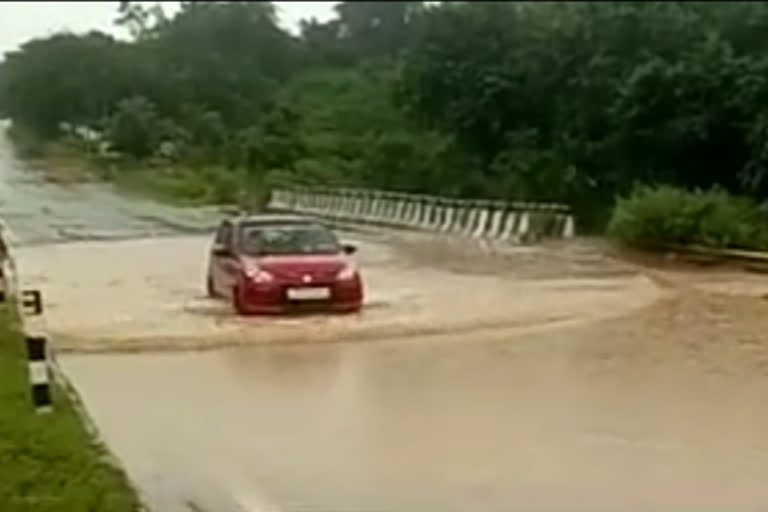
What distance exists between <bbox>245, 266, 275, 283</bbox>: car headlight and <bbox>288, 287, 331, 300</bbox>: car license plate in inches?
12.3

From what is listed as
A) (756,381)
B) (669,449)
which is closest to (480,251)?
(756,381)

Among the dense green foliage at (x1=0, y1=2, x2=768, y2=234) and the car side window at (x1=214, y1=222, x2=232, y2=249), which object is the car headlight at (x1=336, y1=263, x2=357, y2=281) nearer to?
the car side window at (x1=214, y1=222, x2=232, y2=249)

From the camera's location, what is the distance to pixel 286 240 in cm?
2270

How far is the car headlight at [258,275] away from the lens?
21.5m

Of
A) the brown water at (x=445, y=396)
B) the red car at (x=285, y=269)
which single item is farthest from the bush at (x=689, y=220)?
the red car at (x=285, y=269)

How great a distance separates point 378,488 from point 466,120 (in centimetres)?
3606

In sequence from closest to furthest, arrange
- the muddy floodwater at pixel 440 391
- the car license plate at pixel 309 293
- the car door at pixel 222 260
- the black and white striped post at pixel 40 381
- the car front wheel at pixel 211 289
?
the muddy floodwater at pixel 440 391, the black and white striped post at pixel 40 381, the car license plate at pixel 309 293, the car door at pixel 222 260, the car front wheel at pixel 211 289

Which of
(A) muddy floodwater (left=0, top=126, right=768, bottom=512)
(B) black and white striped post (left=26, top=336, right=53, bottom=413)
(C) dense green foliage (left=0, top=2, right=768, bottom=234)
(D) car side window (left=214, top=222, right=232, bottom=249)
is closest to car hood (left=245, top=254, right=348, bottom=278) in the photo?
(A) muddy floodwater (left=0, top=126, right=768, bottom=512)

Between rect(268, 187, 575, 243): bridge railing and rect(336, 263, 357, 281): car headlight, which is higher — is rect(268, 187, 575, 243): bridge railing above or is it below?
below

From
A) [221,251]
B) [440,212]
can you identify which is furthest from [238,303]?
[440,212]

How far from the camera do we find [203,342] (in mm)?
18891

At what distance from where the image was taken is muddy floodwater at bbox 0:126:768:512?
402 inches

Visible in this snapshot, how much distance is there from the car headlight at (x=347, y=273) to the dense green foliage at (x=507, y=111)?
14.6ft

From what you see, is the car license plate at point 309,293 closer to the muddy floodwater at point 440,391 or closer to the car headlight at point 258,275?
the car headlight at point 258,275
